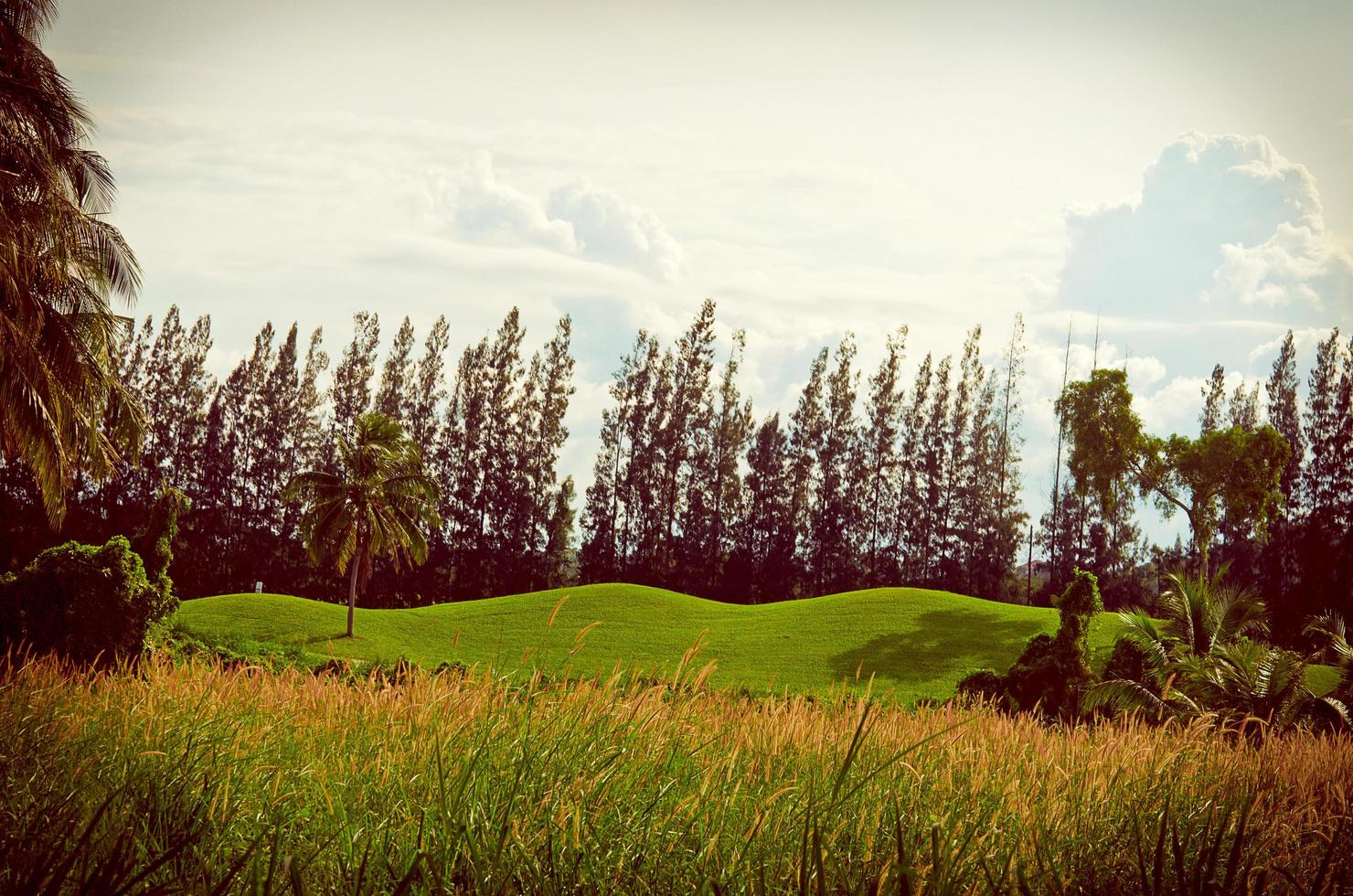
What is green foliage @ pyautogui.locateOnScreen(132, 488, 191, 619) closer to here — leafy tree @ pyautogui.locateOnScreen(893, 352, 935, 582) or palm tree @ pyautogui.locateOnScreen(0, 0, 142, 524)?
palm tree @ pyautogui.locateOnScreen(0, 0, 142, 524)

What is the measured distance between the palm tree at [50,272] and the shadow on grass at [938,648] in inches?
721

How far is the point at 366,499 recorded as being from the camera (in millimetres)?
32281

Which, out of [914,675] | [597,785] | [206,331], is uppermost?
[206,331]

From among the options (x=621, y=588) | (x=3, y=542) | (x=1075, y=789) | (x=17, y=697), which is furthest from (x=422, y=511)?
(x=1075, y=789)

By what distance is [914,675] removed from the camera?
26.0 meters

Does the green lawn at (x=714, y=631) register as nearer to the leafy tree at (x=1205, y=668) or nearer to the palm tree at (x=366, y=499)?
the palm tree at (x=366, y=499)

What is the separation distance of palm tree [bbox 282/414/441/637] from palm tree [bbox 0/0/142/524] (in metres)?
14.1

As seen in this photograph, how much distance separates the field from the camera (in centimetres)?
379

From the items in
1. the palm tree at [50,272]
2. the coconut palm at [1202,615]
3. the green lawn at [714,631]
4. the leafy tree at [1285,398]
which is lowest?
the green lawn at [714,631]

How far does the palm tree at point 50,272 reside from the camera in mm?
13969

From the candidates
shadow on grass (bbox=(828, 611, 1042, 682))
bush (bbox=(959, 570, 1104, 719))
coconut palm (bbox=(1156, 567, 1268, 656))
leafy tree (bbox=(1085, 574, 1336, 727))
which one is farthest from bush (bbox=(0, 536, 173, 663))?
coconut palm (bbox=(1156, 567, 1268, 656))

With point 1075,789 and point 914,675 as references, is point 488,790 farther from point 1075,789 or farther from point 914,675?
point 914,675

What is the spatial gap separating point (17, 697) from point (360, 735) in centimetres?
342

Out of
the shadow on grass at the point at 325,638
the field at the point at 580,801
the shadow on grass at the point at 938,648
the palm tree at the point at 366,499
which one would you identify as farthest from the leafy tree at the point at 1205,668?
the palm tree at the point at 366,499
